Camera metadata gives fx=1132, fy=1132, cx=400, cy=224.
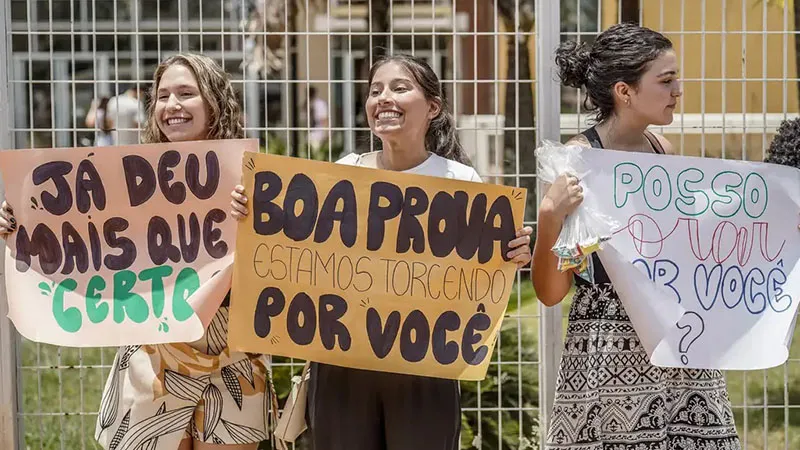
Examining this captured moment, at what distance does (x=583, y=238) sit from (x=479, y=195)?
362 millimetres

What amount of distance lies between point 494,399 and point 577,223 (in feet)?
5.95

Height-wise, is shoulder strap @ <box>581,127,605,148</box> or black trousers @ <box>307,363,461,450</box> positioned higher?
shoulder strap @ <box>581,127,605,148</box>

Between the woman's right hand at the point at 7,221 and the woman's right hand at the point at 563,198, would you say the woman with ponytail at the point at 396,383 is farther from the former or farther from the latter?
the woman's right hand at the point at 7,221

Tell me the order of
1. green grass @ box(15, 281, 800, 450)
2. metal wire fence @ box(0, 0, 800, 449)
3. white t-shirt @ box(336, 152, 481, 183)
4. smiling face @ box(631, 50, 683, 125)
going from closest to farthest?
1. smiling face @ box(631, 50, 683, 125)
2. white t-shirt @ box(336, 152, 481, 183)
3. metal wire fence @ box(0, 0, 800, 449)
4. green grass @ box(15, 281, 800, 450)

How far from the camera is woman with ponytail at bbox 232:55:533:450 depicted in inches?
135

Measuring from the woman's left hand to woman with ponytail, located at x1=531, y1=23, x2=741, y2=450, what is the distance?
4 centimetres

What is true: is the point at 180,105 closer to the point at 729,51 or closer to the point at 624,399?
the point at 624,399

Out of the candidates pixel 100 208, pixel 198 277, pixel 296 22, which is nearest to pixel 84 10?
pixel 296 22

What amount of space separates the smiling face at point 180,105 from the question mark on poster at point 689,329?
169 cm

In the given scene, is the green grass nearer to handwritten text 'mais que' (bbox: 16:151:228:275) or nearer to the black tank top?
handwritten text 'mais que' (bbox: 16:151:228:275)

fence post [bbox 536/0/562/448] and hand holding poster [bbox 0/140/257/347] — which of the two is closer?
hand holding poster [bbox 0/140/257/347]

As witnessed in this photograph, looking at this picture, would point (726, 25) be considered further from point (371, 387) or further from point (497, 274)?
point (371, 387)

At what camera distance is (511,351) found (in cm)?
510

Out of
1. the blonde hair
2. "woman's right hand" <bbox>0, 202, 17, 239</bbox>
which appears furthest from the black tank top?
"woman's right hand" <bbox>0, 202, 17, 239</bbox>
